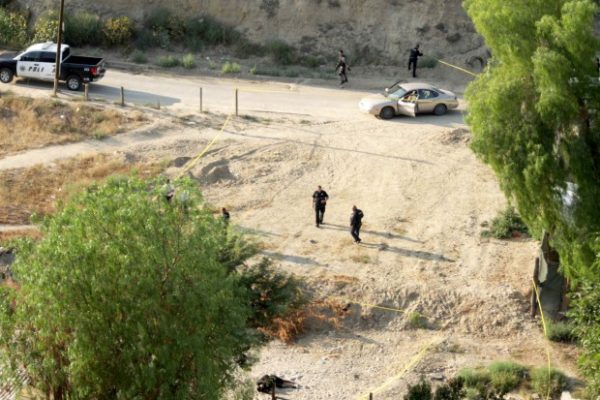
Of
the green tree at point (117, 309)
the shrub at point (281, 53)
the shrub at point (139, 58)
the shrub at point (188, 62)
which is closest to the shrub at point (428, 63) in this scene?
the shrub at point (281, 53)

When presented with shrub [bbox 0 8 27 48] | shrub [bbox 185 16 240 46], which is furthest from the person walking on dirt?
shrub [bbox 0 8 27 48]

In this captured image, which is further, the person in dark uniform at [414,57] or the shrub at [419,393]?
the person in dark uniform at [414,57]

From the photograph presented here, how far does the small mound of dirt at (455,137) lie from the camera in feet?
109

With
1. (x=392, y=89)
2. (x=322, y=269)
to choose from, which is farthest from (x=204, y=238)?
(x=392, y=89)

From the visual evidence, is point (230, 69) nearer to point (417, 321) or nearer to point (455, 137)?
point (455, 137)

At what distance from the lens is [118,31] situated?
41750 millimetres

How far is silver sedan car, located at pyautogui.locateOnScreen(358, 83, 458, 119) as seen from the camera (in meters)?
35.0

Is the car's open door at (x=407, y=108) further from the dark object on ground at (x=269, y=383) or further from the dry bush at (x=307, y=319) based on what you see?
the dark object on ground at (x=269, y=383)

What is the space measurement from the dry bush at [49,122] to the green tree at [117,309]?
18337 millimetres

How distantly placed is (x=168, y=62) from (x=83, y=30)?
3.88m

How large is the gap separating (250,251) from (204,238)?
163 inches

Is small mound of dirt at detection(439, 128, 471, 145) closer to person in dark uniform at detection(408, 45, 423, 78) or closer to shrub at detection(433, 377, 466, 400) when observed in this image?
person in dark uniform at detection(408, 45, 423, 78)

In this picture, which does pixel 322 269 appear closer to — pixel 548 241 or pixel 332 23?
pixel 548 241

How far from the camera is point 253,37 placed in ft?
138
